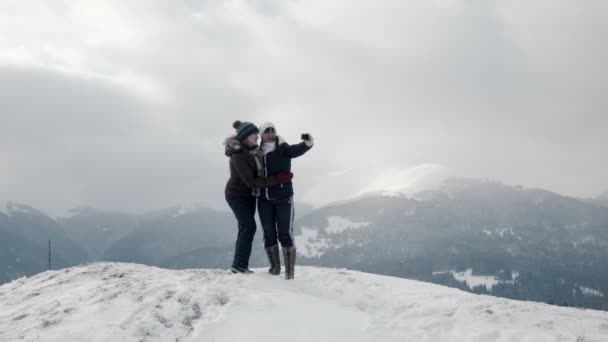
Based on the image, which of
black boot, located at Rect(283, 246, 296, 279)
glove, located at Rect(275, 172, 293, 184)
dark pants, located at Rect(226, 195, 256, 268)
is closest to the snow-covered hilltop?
black boot, located at Rect(283, 246, 296, 279)

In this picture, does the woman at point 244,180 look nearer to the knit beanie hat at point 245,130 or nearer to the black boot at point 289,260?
the knit beanie hat at point 245,130

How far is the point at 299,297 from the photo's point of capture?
32.4 feet

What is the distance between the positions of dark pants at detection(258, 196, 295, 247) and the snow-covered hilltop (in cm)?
115

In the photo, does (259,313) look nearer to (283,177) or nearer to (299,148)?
(283,177)

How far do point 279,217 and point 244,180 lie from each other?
1311 mm

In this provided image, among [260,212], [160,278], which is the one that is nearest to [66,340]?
[160,278]

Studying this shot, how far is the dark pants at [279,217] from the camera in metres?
11.7

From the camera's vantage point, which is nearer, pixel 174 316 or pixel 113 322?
pixel 113 322

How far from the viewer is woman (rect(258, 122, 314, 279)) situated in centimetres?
1158

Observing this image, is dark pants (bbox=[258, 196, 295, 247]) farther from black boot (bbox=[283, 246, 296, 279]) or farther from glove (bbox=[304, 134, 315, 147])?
glove (bbox=[304, 134, 315, 147])

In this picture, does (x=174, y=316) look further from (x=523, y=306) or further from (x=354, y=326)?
(x=523, y=306)

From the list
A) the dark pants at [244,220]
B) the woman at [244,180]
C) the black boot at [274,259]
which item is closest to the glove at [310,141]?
the woman at [244,180]

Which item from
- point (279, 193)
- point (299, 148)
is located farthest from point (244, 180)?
point (299, 148)

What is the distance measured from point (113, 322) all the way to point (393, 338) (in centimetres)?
472
